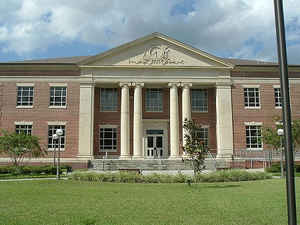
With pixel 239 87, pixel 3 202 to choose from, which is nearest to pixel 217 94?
pixel 239 87

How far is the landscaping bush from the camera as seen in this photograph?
22109mm

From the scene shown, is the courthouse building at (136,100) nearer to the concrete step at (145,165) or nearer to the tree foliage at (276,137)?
the concrete step at (145,165)

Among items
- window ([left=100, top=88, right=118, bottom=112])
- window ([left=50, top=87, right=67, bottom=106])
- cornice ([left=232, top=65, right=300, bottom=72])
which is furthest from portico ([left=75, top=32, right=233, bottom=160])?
window ([left=50, top=87, right=67, bottom=106])

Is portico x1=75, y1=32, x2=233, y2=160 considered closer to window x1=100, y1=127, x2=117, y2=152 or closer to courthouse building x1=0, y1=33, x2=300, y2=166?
window x1=100, y1=127, x2=117, y2=152

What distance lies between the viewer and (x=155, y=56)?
120 ft

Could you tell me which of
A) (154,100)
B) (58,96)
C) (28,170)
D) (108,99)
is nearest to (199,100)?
(154,100)

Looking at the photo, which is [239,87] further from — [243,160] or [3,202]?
[3,202]

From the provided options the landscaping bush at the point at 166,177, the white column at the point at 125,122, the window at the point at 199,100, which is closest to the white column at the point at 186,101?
the window at the point at 199,100

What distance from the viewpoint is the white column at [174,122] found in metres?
35.5

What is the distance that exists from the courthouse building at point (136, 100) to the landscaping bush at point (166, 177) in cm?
1169

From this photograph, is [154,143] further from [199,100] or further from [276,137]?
[276,137]

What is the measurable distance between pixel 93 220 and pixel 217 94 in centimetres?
3006

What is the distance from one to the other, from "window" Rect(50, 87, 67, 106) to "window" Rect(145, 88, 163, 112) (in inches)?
357

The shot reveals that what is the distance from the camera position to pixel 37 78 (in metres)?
36.5
